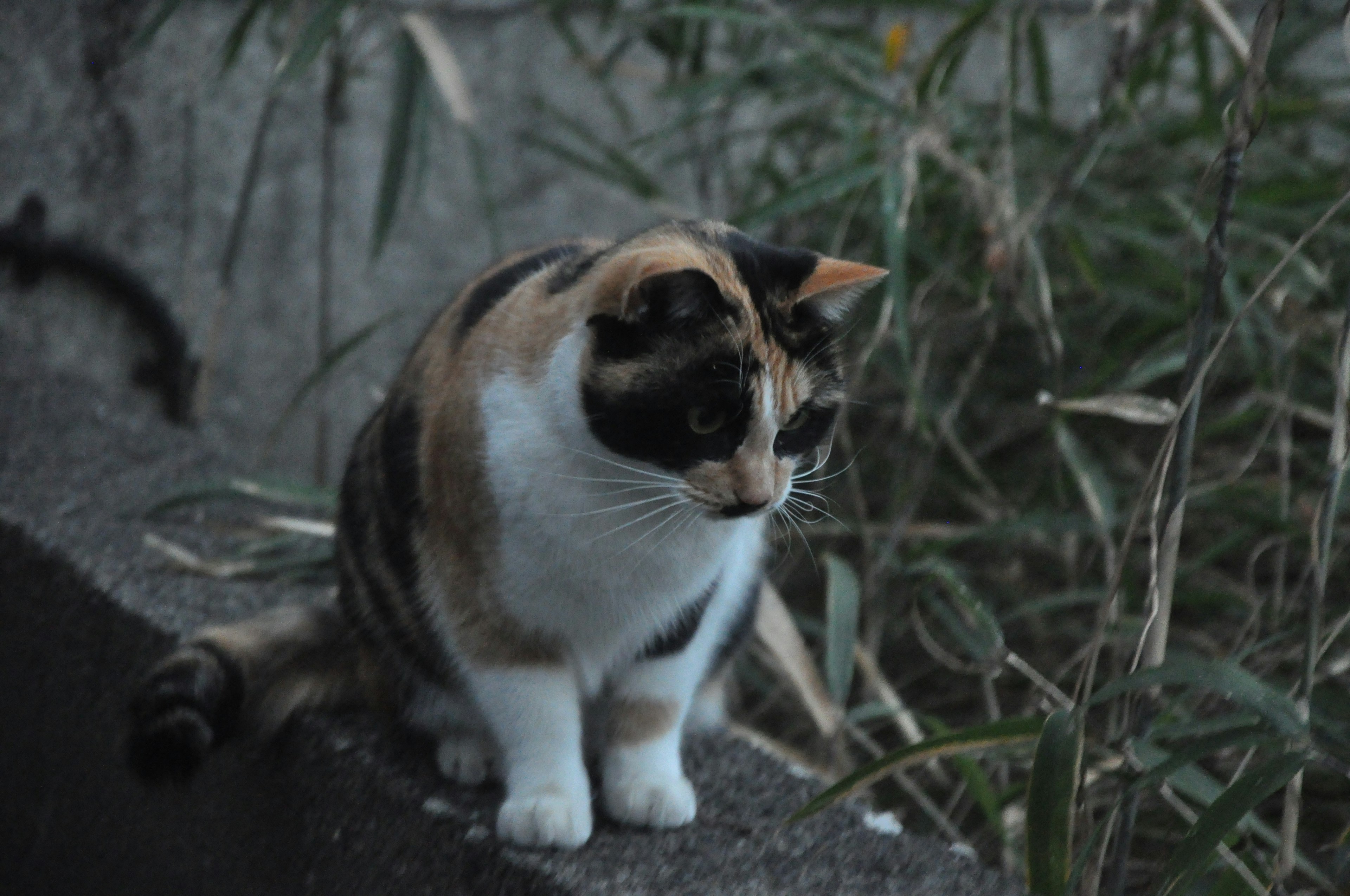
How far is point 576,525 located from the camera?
1.00m

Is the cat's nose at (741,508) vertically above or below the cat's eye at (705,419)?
below

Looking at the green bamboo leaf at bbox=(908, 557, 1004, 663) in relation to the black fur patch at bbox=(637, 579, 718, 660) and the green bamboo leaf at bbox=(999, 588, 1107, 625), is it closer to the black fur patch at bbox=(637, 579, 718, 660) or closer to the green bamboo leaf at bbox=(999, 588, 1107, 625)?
the green bamboo leaf at bbox=(999, 588, 1107, 625)

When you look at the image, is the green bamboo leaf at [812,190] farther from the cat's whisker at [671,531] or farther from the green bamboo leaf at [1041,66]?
the cat's whisker at [671,531]

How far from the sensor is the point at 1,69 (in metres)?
1.92

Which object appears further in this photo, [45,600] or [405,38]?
[405,38]

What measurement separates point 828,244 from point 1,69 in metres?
1.23

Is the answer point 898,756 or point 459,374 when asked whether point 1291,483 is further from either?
point 459,374

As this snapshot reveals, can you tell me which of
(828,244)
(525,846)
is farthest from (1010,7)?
(525,846)

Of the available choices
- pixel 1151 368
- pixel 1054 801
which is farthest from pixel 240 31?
pixel 1054 801

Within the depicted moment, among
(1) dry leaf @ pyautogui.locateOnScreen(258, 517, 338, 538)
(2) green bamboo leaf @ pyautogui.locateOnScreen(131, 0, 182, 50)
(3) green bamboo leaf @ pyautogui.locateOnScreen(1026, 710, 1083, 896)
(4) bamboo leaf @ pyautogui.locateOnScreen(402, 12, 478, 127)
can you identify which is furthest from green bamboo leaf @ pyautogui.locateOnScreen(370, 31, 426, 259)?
(3) green bamboo leaf @ pyautogui.locateOnScreen(1026, 710, 1083, 896)

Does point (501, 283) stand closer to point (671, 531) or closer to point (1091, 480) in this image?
point (671, 531)

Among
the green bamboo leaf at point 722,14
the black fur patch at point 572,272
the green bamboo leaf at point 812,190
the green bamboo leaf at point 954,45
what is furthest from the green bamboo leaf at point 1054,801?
the green bamboo leaf at point 722,14

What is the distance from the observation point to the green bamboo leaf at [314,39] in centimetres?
148

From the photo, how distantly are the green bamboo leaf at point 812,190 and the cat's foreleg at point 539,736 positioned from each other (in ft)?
2.14
